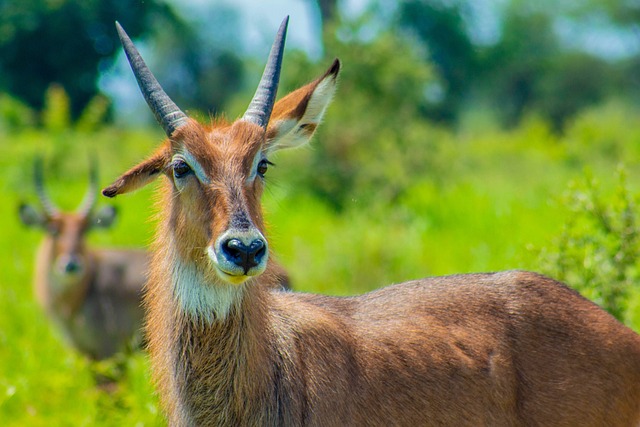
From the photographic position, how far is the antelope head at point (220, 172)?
3395 mm

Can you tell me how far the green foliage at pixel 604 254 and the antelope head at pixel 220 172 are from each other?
2.20 m

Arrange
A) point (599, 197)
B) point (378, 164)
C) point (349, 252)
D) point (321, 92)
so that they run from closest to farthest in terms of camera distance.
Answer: point (321, 92) → point (599, 197) → point (349, 252) → point (378, 164)

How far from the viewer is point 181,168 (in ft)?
12.3

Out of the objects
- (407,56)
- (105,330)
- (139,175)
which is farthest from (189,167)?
(407,56)

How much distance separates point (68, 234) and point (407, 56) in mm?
7963

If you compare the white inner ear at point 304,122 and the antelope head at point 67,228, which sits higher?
the white inner ear at point 304,122

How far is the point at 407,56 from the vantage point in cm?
1528

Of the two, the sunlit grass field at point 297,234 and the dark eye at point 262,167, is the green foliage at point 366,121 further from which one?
the dark eye at point 262,167

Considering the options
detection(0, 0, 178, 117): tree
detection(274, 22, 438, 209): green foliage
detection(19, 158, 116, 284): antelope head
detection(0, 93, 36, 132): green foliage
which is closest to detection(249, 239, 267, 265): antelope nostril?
detection(19, 158, 116, 284): antelope head

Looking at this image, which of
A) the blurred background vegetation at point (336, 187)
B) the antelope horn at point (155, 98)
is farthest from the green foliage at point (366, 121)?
the antelope horn at point (155, 98)

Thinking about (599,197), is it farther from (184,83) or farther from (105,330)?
(184,83)

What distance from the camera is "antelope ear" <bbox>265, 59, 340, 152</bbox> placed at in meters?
3.98

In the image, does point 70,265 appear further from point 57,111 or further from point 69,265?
point 57,111

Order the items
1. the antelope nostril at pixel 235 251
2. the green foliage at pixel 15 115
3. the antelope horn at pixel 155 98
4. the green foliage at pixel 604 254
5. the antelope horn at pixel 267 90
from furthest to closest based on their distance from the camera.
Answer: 1. the green foliage at pixel 15 115
2. the green foliage at pixel 604 254
3. the antelope horn at pixel 267 90
4. the antelope horn at pixel 155 98
5. the antelope nostril at pixel 235 251
